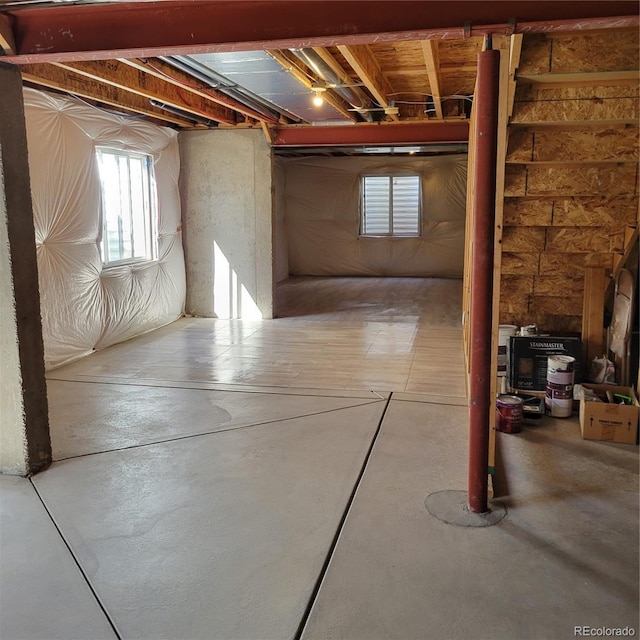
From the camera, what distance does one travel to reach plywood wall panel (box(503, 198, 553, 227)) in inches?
160

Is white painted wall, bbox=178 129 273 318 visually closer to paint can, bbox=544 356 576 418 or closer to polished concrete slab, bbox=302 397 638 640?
paint can, bbox=544 356 576 418

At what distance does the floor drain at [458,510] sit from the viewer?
8.87 ft

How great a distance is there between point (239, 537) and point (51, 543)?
2.60 feet

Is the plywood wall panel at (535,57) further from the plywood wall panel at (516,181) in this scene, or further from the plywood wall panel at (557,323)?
the plywood wall panel at (557,323)

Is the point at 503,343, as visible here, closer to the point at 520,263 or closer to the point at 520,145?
the point at 520,263

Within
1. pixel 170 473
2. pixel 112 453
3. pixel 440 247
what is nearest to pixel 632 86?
pixel 170 473

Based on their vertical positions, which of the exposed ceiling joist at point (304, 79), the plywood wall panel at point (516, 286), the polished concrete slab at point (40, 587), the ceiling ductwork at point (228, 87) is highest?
the ceiling ductwork at point (228, 87)

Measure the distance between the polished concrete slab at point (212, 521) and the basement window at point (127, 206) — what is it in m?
3.33

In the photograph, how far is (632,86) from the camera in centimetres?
311

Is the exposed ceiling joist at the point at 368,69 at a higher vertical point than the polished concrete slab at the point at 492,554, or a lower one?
higher

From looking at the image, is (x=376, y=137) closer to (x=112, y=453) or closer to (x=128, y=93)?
(x=128, y=93)

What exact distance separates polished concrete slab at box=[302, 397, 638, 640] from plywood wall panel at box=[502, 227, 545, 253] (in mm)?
1506

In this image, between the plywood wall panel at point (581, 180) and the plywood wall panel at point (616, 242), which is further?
the plywood wall panel at point (616, 242)

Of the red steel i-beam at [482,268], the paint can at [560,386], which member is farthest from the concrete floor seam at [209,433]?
Answer: the red steel i-beam at [482,268]
